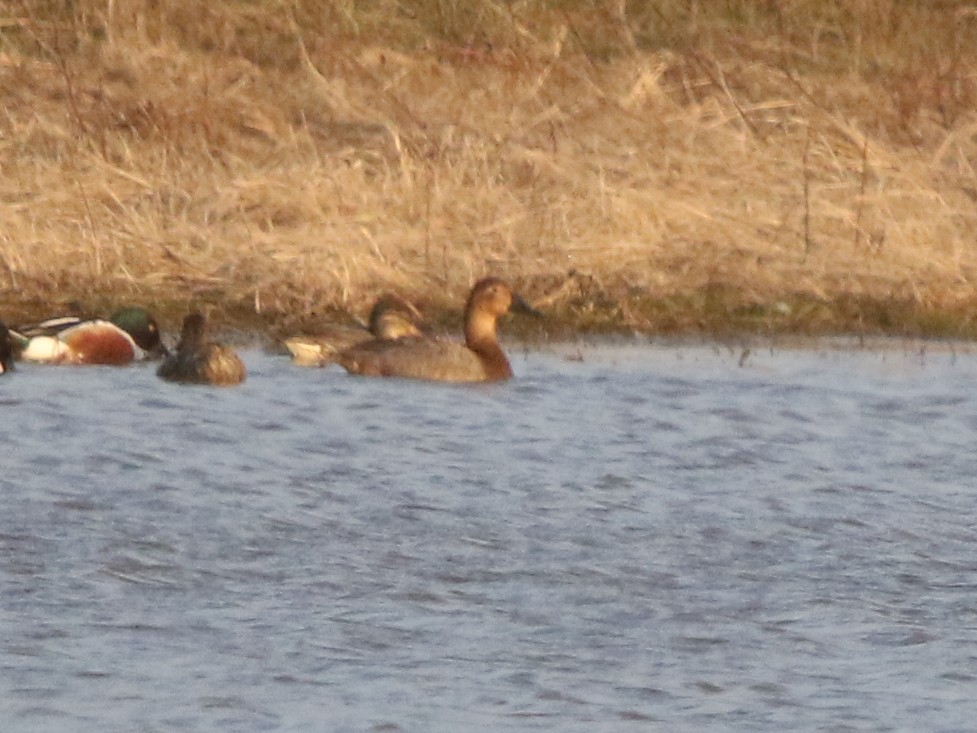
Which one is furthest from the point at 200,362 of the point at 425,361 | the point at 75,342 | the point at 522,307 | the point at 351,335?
the point at 522,307

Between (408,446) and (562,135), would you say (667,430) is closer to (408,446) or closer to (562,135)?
(408,446)

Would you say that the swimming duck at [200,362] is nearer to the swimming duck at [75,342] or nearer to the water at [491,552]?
the water at [491,552]

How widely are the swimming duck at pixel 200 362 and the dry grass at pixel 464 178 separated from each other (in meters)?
1.05

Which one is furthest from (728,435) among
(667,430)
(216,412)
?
(216,412)

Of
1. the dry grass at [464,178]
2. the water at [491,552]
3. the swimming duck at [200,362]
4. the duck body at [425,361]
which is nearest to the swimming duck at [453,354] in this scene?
the duck body at [425,361]

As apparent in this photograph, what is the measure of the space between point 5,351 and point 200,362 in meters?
0.84

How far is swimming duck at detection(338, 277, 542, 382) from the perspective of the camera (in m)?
10.1

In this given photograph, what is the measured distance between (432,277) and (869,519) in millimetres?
4572

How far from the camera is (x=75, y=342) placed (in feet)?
33.4

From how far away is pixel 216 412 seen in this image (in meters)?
9.19

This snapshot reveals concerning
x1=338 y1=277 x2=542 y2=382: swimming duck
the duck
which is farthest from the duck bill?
the duck

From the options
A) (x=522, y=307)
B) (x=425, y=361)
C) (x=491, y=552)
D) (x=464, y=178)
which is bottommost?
(x=491, y=552)

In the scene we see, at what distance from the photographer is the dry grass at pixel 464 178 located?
11.3 m

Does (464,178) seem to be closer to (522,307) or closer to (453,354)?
(522,307)
